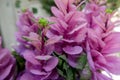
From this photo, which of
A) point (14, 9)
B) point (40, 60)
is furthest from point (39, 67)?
point (14, 9)

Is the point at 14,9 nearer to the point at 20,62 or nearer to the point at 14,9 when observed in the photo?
the point at 14,9

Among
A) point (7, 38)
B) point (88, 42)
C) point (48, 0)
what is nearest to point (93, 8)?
point (88, 42)

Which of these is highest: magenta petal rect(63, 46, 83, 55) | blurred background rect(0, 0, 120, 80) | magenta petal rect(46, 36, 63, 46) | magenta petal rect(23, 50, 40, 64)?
magenta petal rect(46, 36, 63, 46)

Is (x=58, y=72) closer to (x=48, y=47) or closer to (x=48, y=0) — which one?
(x=48, y=47)

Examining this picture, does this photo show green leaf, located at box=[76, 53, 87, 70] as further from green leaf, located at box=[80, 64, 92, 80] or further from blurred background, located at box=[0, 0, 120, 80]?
blurred background, located at box=[0, 0, 120, 80]

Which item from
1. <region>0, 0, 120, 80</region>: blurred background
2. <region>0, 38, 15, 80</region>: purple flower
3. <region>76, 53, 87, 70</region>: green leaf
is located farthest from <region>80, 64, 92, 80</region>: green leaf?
<region>0, 0, 120, 80</region>: blurred background
